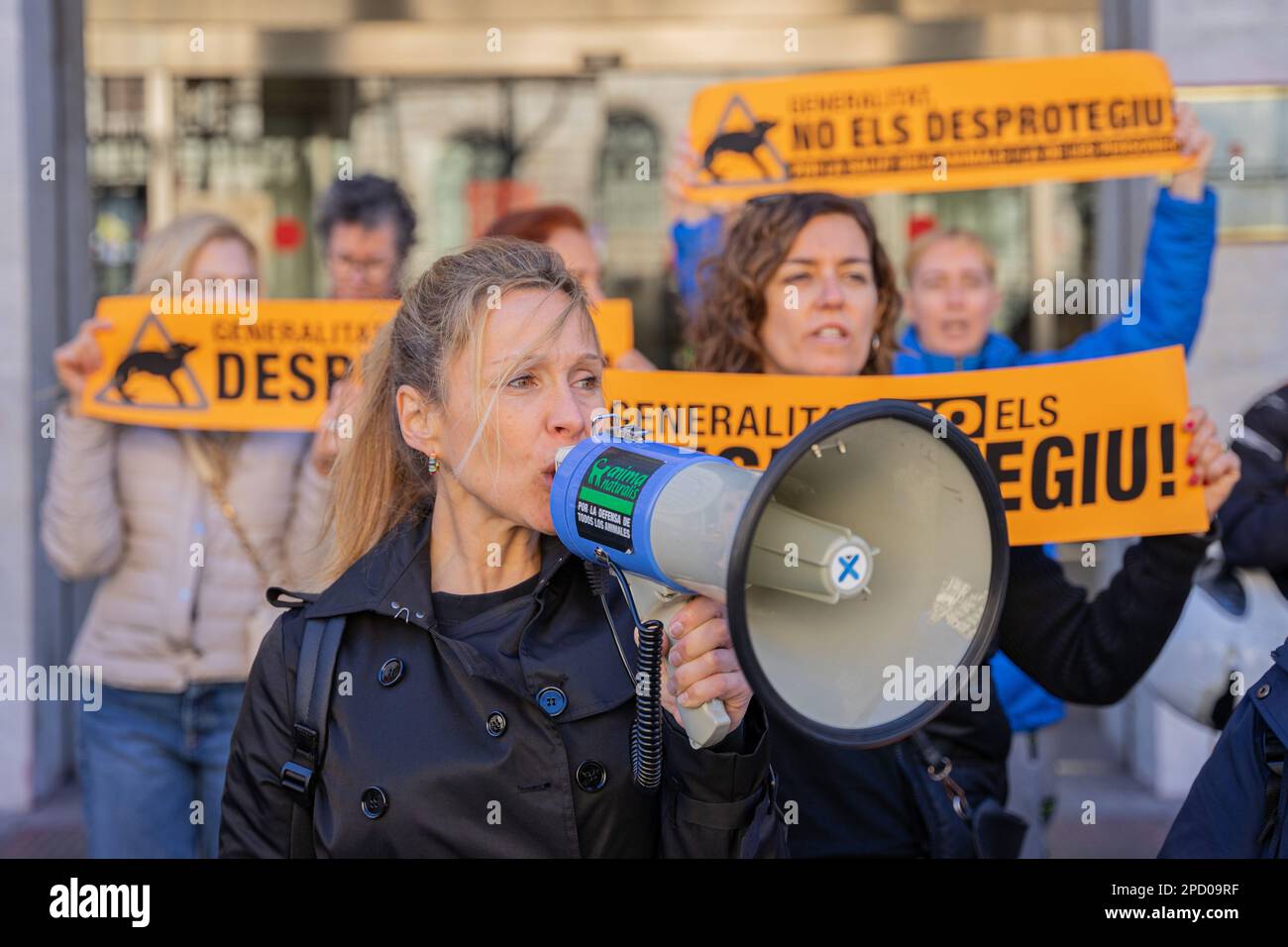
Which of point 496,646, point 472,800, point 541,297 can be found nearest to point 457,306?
point 541,297

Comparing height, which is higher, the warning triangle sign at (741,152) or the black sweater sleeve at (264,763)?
the warning triangle sign at (741,152)

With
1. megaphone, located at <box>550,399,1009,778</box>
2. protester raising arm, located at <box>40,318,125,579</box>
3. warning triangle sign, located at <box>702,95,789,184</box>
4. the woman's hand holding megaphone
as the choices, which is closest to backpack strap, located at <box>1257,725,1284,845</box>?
megaphone, located at <box>550,399,1009,778</box>

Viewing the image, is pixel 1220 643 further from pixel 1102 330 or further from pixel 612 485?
pixel 612 485

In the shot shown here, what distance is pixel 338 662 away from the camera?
218 cm

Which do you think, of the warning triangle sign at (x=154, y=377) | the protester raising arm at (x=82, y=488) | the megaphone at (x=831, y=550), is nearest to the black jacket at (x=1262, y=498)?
the megaphone at (x=831, y=550)

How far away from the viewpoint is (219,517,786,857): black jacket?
2016 mm

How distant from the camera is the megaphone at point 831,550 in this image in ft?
5.71

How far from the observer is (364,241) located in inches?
168

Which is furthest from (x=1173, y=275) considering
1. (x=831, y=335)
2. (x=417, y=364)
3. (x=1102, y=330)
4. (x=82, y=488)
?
(x=82, y=488)

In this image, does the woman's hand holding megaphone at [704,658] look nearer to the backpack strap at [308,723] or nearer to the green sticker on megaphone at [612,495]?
the green sticker on megaphone at [612,495]

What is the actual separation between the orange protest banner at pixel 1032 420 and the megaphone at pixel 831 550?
0.91m

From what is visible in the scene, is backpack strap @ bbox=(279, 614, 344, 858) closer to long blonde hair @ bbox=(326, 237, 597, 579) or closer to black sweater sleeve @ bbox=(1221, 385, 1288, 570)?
long blonde hair @ bbox=(326, 237, 597, 579)

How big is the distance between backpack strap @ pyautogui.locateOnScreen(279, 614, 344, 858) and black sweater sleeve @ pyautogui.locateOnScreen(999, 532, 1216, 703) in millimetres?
1288

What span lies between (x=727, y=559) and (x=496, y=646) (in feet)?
2.08
